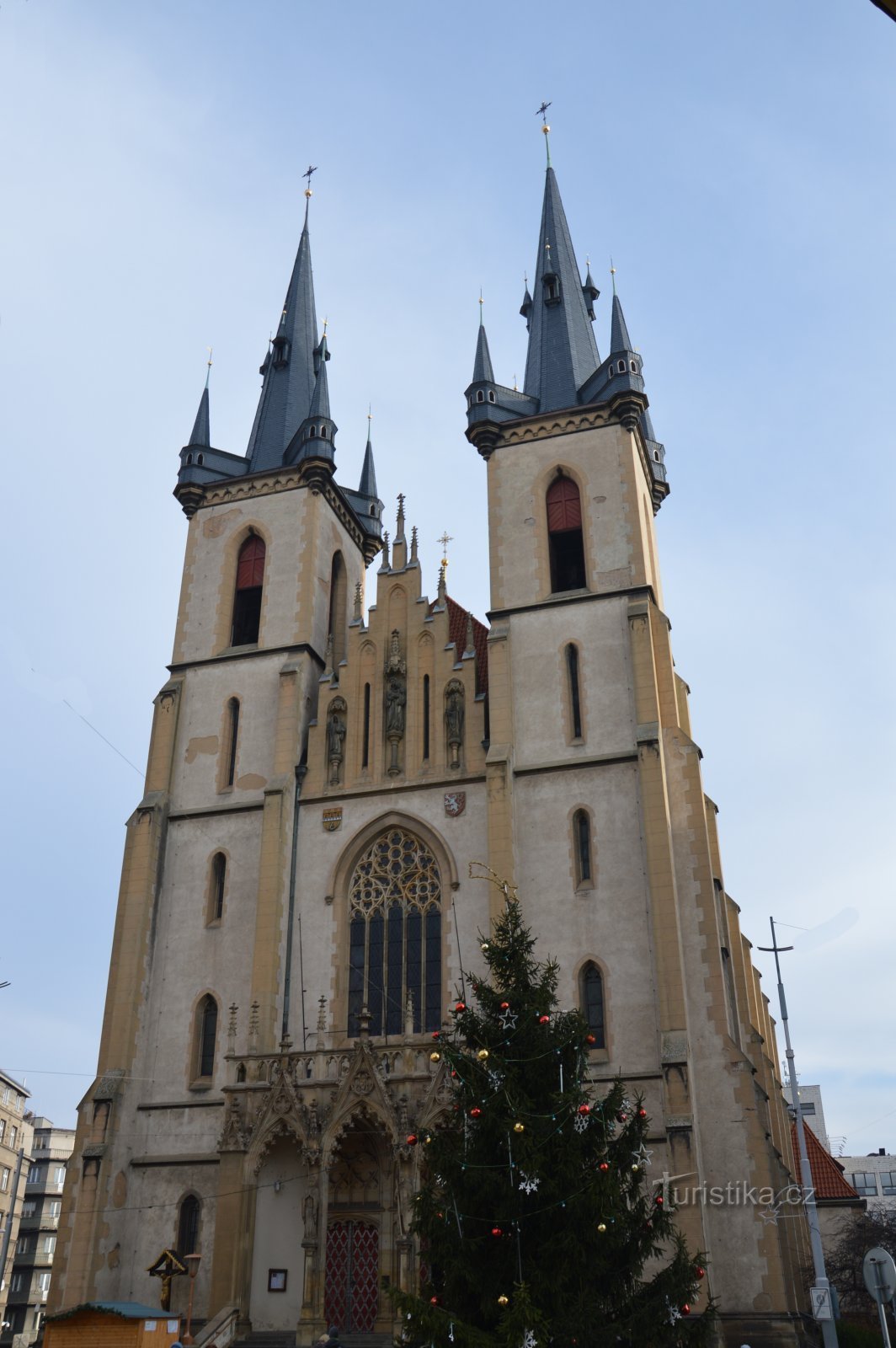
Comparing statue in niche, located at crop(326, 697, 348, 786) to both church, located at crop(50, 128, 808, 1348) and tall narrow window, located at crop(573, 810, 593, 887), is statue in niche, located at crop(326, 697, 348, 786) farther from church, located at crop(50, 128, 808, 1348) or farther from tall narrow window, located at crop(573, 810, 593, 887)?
tall narrow window, located at crop(573, 810, 593, 887)

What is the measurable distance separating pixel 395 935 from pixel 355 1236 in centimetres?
575

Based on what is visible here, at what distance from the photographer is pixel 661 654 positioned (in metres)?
26.8

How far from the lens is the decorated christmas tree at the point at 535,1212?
13070mm

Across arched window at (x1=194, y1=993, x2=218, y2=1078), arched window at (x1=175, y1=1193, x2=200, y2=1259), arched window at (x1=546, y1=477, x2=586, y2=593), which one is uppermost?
arched window at (x1=546, y1=477, x2=586, y2=593)

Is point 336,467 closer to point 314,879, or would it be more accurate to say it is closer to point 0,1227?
point 314,879

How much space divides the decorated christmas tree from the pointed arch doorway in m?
8.47

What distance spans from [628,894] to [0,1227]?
49.2 metres

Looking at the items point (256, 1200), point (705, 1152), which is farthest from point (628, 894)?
point (256, 1200)

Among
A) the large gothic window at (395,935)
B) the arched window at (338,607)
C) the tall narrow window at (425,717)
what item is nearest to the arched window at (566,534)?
the tall narrow window at (425,717)

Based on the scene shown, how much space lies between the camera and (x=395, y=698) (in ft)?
91.8

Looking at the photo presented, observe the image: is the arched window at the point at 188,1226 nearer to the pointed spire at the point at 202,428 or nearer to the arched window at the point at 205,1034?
the arched window at the point at 205,1034

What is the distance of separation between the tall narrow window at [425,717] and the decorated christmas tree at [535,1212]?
1219 centimetres

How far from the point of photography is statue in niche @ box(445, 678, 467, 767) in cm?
2697

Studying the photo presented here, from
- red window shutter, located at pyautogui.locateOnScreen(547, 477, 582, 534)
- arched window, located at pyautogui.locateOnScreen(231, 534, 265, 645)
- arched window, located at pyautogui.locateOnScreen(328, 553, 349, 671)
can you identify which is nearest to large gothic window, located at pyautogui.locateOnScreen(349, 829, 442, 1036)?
arched window, located at pyautogui.locateOnScreen(328, 553, 349, 671)
